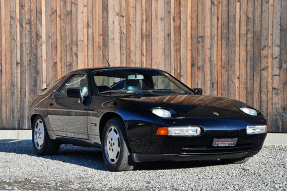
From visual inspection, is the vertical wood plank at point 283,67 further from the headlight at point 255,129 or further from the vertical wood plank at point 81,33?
the headlight at point 255,129

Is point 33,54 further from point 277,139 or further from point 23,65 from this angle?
point 277,139

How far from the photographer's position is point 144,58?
38.0ft

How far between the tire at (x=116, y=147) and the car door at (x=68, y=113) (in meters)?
0.65

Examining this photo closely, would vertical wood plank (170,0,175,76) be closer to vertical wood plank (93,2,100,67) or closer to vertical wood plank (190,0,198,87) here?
vertical wood plank (190,0,198,87)

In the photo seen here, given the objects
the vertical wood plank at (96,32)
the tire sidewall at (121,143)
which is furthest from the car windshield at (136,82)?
the vertical wood plank at (96,32)

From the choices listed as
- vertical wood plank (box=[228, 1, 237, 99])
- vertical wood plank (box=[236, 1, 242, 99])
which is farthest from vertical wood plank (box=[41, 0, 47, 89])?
vertical wood plank (box=[236, 1, 242, 99])

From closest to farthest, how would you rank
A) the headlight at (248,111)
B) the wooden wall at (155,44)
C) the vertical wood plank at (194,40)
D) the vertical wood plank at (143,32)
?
the headlight at (248,111) → the wooden wall at (155,44) → the vertical wood plank at (194,40) → the vertical wood plank at (143,32)

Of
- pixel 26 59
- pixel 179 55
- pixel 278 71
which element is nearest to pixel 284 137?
pixel 278 71

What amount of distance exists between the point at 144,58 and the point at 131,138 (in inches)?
209

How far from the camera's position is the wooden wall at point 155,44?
11047mm

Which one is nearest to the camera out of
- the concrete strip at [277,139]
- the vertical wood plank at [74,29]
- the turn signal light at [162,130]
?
the turn signal light at [162,130]

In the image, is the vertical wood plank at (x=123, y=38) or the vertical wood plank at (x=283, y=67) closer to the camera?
the vertical wood plank at (x=283, y=67)

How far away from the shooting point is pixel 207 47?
11344mm

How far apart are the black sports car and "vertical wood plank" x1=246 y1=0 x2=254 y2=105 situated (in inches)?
130
